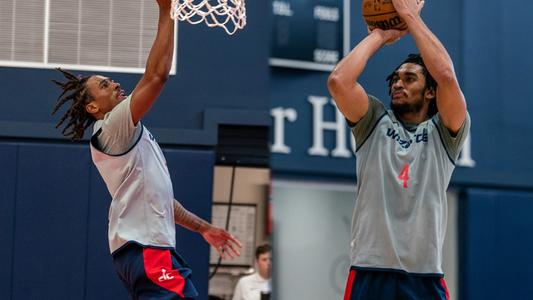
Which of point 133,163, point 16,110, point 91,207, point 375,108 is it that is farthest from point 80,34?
point 375,108

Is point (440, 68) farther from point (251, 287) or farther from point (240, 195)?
point (240, 195)

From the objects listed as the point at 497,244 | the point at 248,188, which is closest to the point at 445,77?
the point at 497,244

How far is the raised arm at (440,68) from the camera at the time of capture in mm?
2938

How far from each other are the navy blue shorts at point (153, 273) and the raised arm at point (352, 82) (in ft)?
3.76

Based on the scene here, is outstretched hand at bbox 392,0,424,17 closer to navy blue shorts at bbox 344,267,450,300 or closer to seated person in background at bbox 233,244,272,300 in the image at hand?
navy blue shorts at bbox 344,267,450,300

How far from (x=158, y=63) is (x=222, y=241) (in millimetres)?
991

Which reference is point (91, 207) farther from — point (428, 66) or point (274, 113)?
point (428, 66)

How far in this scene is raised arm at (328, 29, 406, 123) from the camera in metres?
2.92

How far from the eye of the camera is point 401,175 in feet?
9.81

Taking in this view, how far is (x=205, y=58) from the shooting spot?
20.4 feet

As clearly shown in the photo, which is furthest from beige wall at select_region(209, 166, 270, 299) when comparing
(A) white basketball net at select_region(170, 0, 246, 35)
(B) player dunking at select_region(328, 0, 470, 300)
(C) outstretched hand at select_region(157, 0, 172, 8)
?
(B) player dunking at select_region(328, 0, 470, 300)

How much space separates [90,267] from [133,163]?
222cm

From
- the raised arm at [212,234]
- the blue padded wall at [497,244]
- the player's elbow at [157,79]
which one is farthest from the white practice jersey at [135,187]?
the blue padded wall at [497,244]

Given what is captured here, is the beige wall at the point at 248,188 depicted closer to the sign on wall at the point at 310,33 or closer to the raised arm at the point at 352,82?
the sign on wall at the point at 310,33
